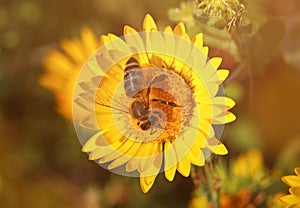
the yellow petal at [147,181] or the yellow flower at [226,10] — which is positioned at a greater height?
the yellow flower at [226,10]

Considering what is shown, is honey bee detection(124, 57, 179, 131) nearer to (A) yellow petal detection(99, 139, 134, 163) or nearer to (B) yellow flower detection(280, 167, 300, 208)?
(A) yellow petal detection(99, 139, 134, 163)

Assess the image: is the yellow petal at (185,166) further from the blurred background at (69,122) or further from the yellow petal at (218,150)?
the blurred background at (69,122)

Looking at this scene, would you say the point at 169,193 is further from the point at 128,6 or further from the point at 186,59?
the point at 186,59

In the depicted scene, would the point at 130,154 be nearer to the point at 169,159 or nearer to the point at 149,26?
the point at 169,159

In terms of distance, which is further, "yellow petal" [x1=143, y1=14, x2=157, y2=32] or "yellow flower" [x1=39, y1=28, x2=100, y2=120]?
"yellow flower" [x1=39, y1=28, x2=100, y2=120]

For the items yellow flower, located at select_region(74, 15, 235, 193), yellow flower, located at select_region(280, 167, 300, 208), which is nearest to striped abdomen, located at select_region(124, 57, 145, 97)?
yellow flower, located at select_region(74, 15, 235, 193)

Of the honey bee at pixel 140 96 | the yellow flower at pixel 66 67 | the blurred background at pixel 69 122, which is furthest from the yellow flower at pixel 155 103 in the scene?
the yellow flower at pixel 66 67

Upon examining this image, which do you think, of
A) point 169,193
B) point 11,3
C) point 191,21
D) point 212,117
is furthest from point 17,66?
point 212,117

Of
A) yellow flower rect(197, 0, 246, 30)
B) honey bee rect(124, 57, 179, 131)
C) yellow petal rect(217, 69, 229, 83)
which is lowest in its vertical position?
honey bee rect(124, 57, 179, 131)
